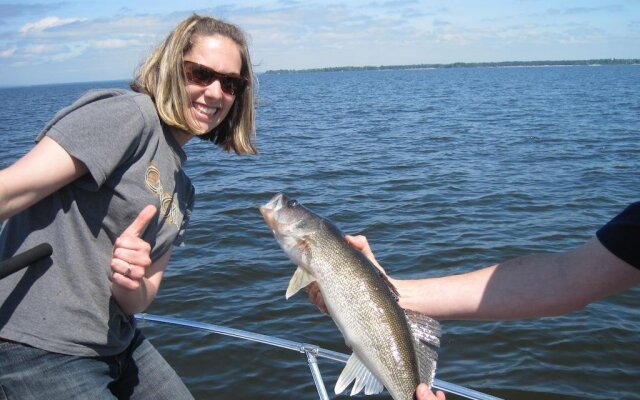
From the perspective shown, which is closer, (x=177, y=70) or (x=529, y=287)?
(x=529, y=287)

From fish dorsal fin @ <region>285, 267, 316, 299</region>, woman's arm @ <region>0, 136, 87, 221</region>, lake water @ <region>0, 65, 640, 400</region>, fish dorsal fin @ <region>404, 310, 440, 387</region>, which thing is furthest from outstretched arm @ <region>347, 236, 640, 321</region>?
lake water @ <region>0, 65, 640, 400</region>

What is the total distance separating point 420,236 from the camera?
458 inches

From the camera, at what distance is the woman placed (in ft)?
8.71

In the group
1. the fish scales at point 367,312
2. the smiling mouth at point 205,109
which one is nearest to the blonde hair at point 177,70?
the smiling mouth at point 205,109

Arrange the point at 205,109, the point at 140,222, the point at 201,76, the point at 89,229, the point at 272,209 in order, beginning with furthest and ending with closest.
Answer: the point at 205,109, the point at 201,76, the point at 272,209, the point at 89,229, the point at 140,222

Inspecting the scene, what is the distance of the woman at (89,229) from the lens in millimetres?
2654

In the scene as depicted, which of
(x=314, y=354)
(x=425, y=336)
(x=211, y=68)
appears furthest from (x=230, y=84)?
(x=314, y=354)

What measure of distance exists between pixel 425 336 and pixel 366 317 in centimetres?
37

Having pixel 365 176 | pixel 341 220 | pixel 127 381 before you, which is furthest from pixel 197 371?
pixel 365 176

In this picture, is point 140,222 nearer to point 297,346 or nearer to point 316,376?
point 316,376

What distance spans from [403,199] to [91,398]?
11977mm

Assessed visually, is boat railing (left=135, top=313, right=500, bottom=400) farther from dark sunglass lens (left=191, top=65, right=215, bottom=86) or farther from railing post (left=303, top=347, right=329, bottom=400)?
dark sunglass lens (left=191, top=65, right=215, bottom=86)

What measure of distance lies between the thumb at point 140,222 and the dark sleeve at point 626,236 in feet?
6.98

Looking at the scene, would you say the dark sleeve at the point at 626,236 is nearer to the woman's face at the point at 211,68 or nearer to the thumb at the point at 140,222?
the thumb at the point at 140,222
